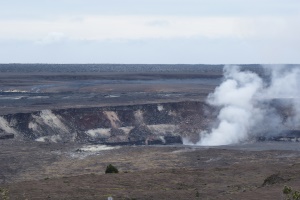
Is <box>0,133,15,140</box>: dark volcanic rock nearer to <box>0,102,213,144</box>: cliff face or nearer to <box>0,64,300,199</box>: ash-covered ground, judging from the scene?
<box>0,64,300,199</box>: ash-covered ground

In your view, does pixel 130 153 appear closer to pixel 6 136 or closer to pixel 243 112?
pixel 6 136

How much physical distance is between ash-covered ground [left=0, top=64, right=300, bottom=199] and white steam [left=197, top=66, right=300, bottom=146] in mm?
1130

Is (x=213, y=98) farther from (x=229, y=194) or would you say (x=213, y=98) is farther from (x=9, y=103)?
(x=229, y=194)

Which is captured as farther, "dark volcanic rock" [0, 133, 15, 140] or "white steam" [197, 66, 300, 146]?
"white steam" [197, 66, 300, 146]

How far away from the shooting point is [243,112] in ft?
238

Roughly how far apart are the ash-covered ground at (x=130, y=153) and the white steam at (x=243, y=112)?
3.71ft

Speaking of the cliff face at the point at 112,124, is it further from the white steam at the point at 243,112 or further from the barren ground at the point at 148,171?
the barren ground at the point at 148,171

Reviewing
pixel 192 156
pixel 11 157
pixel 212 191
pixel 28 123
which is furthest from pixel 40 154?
pixel 212 191

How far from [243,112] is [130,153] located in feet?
76.2

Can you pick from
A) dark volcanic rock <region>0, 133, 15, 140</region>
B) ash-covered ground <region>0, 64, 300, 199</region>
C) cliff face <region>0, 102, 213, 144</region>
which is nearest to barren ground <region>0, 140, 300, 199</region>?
ash-covered ground <region>0, 64, 300, 199</region>

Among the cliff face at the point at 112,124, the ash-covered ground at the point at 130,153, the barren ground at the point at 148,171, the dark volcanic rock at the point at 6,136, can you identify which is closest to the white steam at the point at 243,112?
the ash-covered ground at the point at 130,153

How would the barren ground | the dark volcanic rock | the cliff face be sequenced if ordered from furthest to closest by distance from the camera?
the cliff face → the dark volcanic rock → the barren ground

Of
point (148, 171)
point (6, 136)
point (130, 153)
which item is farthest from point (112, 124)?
point (148, 171)

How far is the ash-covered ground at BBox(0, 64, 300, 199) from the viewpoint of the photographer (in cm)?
3422
